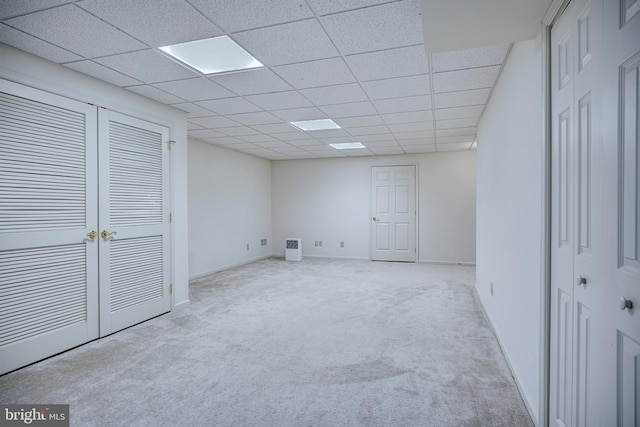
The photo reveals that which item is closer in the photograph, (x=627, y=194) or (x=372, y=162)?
(x=627, y=194)

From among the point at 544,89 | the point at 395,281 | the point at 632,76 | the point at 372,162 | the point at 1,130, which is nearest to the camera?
the point at 632,76

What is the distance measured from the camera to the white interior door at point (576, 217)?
1211mm

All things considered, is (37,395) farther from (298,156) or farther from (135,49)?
(298,156)

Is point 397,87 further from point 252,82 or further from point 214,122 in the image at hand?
point 214,122

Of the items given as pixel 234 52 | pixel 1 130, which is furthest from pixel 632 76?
pixel 1 130

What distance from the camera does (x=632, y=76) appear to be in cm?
99

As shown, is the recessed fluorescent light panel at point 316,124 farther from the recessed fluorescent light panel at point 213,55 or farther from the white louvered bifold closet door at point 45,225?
the white louvered bifold closet door at point 45,225

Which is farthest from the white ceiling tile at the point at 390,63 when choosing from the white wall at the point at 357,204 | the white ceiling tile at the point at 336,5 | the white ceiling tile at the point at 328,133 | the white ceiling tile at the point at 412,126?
the white wall at the point at 357,204

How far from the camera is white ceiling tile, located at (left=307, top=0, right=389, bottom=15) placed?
193 cm

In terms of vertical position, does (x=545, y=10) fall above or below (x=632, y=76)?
above

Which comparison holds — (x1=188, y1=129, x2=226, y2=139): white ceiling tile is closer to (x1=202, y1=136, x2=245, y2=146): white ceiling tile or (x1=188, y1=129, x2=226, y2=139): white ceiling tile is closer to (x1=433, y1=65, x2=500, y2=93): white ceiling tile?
(x1=202, y1=136, x2=245, y2=146): white ceiling tile

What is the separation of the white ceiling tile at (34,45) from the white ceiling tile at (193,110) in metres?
1.20

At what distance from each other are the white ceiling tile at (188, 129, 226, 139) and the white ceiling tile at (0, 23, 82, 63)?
2375 mm

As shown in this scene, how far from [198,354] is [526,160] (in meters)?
2.76
